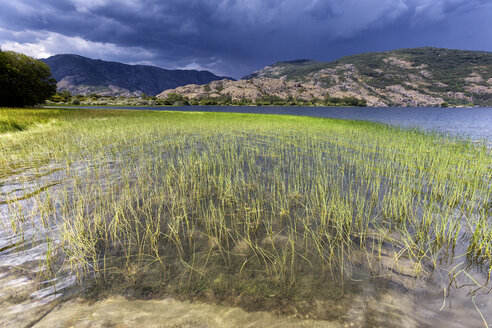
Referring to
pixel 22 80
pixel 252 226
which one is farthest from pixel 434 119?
pixel 22 80

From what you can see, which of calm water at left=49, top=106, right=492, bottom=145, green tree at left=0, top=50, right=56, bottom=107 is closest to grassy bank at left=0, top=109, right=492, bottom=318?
calm water at left=49, top=106, right=492, bottom=145

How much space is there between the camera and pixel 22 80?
1507 inches

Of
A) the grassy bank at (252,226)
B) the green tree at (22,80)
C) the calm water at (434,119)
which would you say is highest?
the green tree at (22,80)

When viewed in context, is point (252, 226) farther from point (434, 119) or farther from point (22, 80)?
point (22, 80)

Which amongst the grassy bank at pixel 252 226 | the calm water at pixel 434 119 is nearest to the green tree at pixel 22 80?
the calm water at pixel 434 119

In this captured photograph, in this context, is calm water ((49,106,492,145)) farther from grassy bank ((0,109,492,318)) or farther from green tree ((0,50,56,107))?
green tree ((0,50,56,107))

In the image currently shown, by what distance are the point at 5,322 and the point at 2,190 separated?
18.9ft

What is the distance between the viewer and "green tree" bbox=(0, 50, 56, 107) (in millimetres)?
35438

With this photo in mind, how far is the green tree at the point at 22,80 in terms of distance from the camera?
116 ft

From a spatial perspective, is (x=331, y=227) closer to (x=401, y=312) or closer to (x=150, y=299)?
(x=401, y=312)

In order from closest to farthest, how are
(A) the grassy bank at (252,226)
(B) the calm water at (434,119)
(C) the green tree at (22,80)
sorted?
1. (A) the grassy bank at (252,226)
2. (B) the calm water at (434,119)
3. (C) the green tree at (22,80)

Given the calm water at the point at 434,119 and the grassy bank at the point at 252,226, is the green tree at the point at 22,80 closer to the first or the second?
the calm water at the point at 434,119

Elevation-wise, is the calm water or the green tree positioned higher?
the green tree

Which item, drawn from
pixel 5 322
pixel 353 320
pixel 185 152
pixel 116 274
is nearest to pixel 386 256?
pixel 353 320
